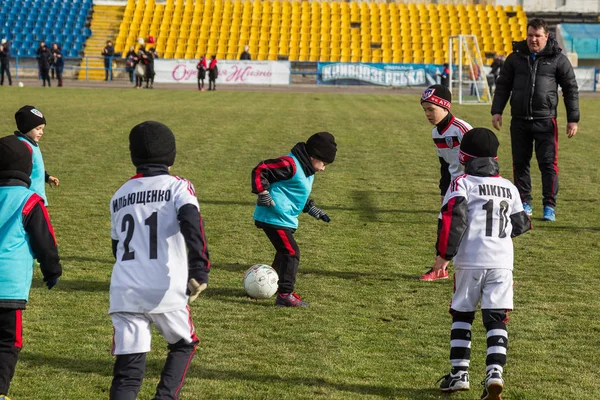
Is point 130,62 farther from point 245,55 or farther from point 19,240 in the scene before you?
point 19,240

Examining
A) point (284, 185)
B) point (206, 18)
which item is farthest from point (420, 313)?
point (206, 18)

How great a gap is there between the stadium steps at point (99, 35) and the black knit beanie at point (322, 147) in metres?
38.5

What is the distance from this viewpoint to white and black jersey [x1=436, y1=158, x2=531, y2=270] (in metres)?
Answer: 4.56

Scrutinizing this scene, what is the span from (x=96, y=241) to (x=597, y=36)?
44.9 m

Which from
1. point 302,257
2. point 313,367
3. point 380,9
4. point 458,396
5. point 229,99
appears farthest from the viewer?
point 380,9

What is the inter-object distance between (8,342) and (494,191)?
270cm

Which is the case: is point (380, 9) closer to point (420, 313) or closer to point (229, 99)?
point (229, 99)

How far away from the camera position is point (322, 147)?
6.17 metres

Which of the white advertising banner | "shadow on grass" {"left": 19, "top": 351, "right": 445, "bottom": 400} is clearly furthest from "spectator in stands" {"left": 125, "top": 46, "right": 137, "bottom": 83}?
"shadow on grass" {"left": 19, "top": 351, "right": 445, "bottom": 400}

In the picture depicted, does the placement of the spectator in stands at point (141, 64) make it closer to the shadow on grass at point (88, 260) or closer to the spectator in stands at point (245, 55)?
the spectator in stands at point (245, 55)

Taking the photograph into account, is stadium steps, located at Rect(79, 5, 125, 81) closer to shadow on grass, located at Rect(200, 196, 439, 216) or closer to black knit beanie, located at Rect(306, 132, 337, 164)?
shadow on grass, located at Rect(200, 196, 439, 216)

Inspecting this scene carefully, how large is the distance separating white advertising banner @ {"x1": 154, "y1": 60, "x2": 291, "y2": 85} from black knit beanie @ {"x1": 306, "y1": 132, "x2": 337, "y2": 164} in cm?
3731

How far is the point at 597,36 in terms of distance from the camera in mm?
48094

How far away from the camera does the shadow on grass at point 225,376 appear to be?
15.5 feet
